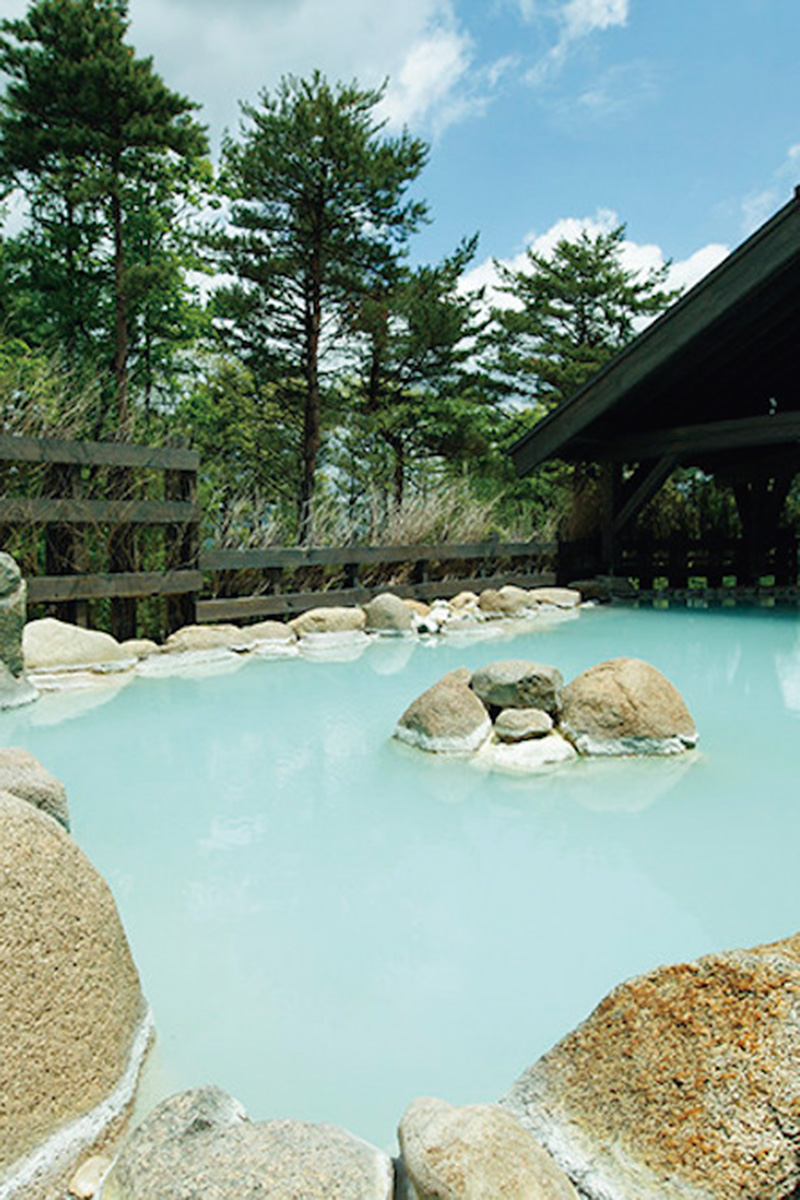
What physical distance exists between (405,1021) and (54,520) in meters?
4.83

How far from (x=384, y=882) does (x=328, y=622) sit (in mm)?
4583

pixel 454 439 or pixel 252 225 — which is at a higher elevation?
pixel 252 225

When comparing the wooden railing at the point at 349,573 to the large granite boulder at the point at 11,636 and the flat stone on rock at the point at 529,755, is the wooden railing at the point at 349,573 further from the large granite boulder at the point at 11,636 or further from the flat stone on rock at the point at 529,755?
the flat stone on rock at the point at 529,755

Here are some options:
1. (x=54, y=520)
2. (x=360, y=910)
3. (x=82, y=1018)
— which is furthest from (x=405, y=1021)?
(x=54, y=520)

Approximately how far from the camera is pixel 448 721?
144 inches

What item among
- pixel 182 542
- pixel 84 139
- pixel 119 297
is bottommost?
pixel 182 542

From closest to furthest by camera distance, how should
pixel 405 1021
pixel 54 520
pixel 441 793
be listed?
pixel 405 1021 < pixel 441 793 < pixel 54 520

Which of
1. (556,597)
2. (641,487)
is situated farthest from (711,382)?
(556,597)

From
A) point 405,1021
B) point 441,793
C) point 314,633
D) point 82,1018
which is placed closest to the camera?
point 82,1018

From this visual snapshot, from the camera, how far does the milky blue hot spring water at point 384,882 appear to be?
167 cm

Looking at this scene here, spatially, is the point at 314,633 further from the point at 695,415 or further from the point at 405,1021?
the point at 695,415

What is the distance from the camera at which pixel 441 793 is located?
3.13 m

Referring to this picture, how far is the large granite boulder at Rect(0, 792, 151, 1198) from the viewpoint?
1.20m

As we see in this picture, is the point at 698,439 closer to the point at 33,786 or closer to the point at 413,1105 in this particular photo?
the point at 33,786
